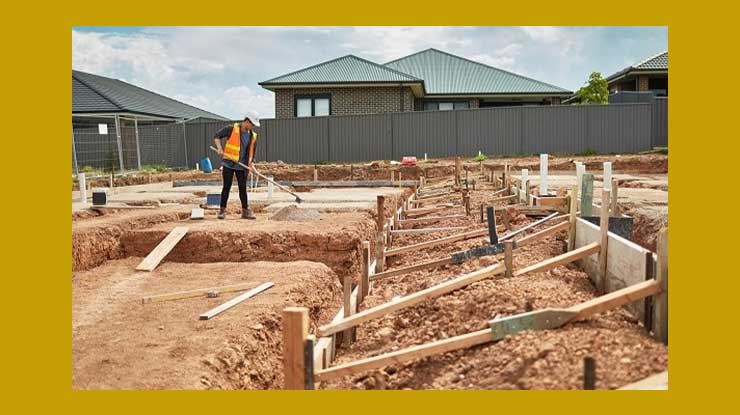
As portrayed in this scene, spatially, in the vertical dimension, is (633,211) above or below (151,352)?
above

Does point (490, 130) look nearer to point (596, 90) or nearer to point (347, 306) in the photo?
point (596, 90)

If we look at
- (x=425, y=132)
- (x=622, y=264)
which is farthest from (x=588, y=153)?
(x=622, y=264)

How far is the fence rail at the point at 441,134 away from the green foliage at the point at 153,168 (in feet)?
0.85

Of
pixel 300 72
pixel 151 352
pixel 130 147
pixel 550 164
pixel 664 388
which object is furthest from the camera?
pixel 300 72

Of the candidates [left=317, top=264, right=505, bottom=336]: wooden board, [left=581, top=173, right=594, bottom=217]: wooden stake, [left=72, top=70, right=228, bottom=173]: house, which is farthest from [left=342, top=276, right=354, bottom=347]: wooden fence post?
[left=72, top=70, right=228, bottom=173]: house

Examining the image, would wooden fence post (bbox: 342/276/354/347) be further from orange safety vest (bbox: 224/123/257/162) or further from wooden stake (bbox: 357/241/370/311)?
orange safety vest (bbox: 224/123/257/162)

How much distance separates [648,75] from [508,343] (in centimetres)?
3066

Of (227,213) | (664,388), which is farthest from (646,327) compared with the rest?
(227,213)

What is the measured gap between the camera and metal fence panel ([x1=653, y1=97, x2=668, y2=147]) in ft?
87.6

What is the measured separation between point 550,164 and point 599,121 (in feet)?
14.3

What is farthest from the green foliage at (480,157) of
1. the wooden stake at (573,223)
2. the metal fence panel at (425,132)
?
the wooden stake at (573,223)

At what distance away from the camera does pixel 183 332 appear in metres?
6.18

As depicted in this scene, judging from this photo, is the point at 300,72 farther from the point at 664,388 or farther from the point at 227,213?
the point at 664,388

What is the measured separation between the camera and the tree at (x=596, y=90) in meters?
31.4
